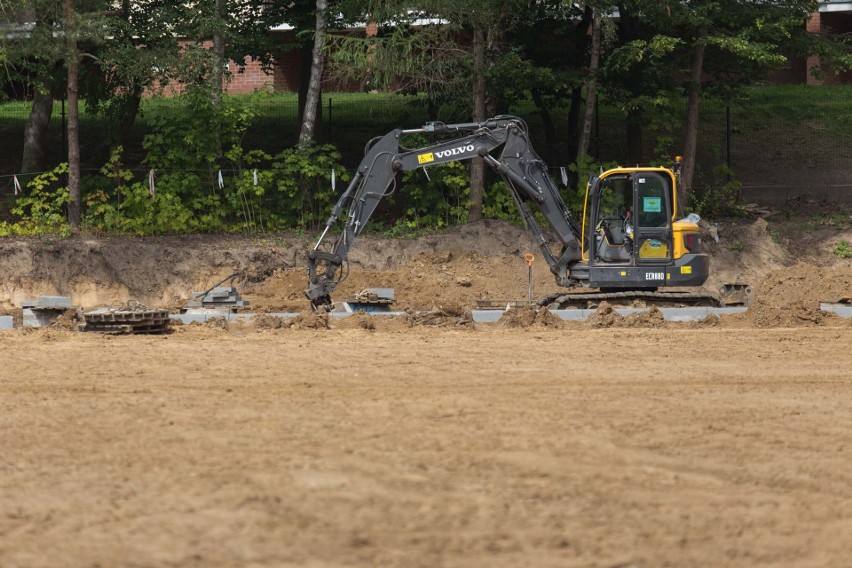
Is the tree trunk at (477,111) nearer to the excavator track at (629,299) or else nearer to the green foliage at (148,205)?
the green foliage at (148,205)

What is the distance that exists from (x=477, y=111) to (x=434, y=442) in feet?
49.1

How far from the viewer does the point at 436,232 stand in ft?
77.3

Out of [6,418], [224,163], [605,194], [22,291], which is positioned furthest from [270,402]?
[224,163]

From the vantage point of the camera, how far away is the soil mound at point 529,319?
16750mm

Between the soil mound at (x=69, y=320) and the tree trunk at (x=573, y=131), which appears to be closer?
the soil mound at (x=69, y=320)

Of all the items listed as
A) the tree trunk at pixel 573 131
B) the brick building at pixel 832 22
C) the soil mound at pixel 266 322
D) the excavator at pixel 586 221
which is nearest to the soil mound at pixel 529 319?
the excavator at pixel 586 221

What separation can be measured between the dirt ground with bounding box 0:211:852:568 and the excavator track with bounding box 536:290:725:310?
865 mm

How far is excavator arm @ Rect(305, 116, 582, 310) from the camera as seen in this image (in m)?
17.5

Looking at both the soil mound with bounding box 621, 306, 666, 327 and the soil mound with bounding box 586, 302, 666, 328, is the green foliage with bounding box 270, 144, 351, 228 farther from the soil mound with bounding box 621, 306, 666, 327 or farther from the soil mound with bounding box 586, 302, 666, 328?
the soil mound with bounding box 621, 306, 666, 327

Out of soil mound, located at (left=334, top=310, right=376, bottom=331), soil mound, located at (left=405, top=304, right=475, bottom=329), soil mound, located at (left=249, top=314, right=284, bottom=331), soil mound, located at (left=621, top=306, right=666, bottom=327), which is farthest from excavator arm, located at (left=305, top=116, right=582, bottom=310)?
soil mound, located at (left=621, top=306, right=666, bottom=327)

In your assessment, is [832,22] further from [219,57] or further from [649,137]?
[219,57]

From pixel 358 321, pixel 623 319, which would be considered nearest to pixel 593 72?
pixel 623 319

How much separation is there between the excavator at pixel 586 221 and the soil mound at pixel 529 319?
85 centimetres

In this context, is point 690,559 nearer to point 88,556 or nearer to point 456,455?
point 456,455
